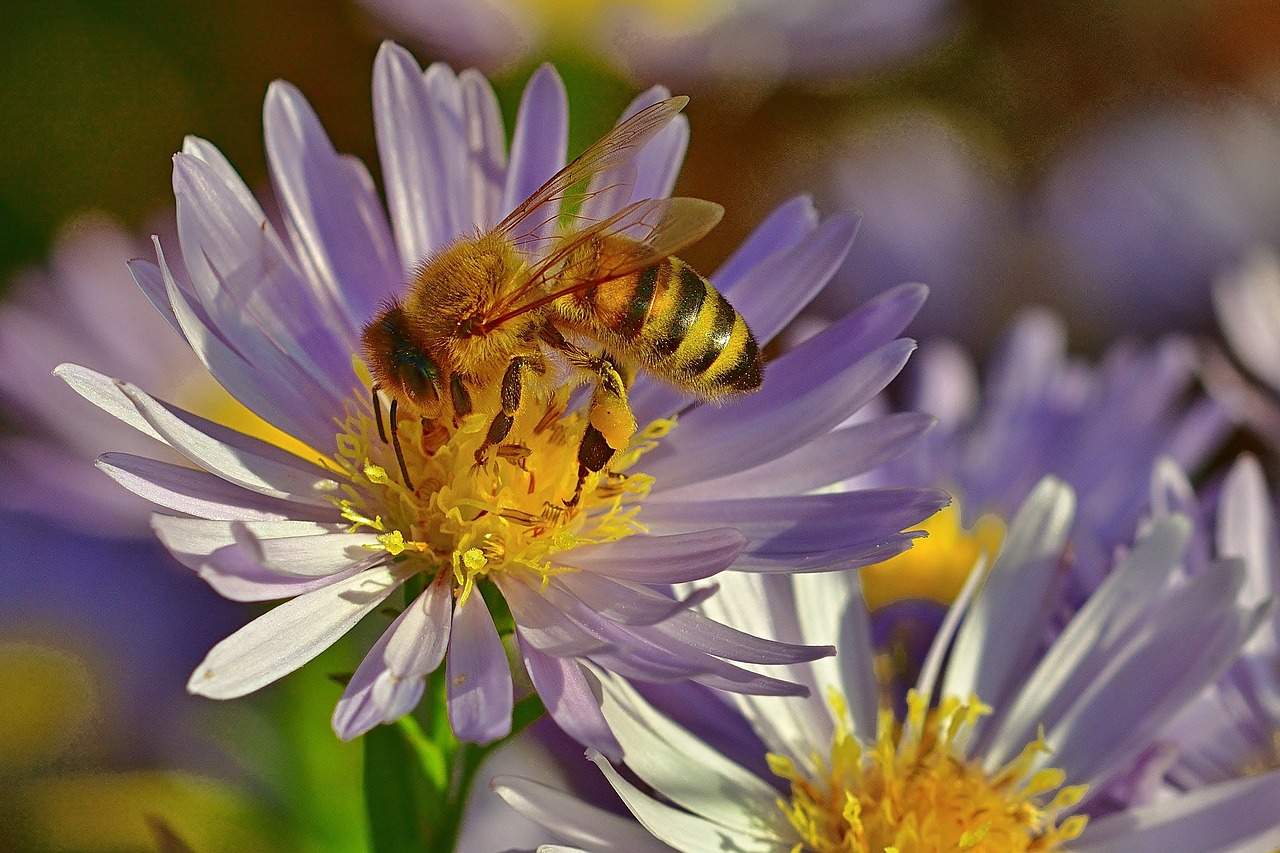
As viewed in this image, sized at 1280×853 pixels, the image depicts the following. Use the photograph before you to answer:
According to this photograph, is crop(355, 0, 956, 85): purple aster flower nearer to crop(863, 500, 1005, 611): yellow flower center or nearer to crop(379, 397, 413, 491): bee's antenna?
crop(863, 500, 1005, 611): yellow flower center

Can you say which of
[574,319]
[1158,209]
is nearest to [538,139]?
[574,319]

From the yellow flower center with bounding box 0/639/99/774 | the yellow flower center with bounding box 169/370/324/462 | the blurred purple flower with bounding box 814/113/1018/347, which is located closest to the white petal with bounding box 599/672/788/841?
the yellow flower center with bounding box 0/639/99/774

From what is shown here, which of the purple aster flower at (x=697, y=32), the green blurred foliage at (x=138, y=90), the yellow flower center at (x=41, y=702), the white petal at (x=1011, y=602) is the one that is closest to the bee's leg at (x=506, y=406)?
the white petal at (x=1011, y=602)

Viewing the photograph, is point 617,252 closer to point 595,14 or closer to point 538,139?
point 538,139

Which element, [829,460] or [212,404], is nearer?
[829,460]

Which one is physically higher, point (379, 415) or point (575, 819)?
point (379, 415)

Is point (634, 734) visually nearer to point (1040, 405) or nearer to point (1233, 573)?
point (1233, 573)

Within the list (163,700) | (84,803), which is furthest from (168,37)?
(84,803)
